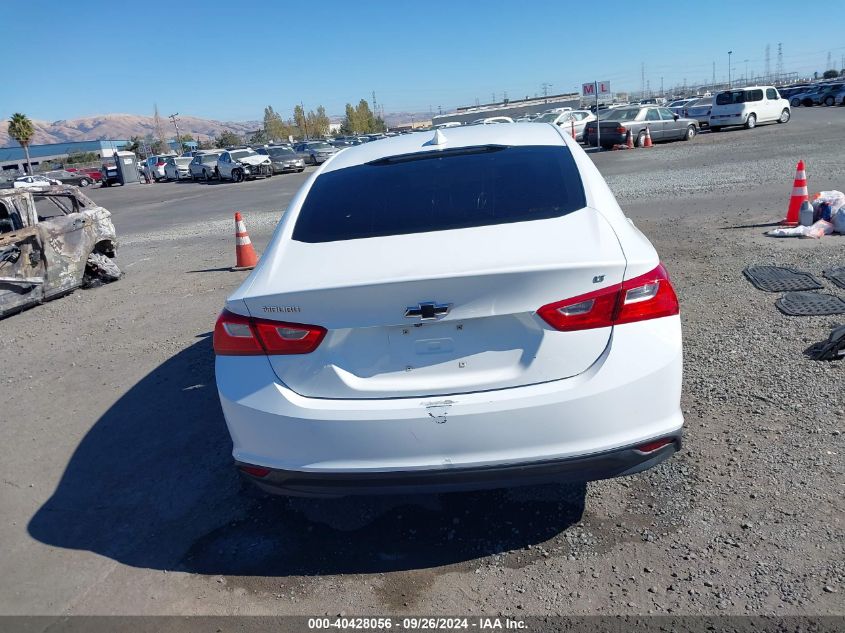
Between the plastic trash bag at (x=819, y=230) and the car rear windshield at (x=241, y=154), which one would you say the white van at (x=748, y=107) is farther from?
the plastic trash bag at (x=819, y=230)

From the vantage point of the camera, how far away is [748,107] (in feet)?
101

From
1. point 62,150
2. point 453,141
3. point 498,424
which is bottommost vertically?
point 498,424

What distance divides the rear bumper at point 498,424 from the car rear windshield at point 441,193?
862 mm

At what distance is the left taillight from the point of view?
2.72 m

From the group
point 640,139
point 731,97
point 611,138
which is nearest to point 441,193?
point 611,138

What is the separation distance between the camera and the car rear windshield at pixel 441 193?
10.7ft

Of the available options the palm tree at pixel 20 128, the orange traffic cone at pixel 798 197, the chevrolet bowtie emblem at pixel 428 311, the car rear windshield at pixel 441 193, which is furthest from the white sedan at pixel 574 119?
the palm tree at pixel 20 128

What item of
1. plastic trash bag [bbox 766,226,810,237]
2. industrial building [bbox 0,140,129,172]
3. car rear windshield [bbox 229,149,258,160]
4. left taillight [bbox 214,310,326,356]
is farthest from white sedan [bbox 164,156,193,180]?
industrial building [bbox 0,140,129,172]

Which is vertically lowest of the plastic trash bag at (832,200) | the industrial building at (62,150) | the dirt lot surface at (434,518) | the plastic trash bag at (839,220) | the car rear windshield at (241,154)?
the dirt lot surface at (434,518)

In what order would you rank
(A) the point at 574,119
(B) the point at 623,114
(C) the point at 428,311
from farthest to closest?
(A) the point at 574,119, (B) the point at 623,114, (C) the point at 428,311

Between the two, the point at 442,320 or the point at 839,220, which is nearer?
the point at 442,320

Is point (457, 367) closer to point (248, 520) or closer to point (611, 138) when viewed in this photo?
point (248, 520)

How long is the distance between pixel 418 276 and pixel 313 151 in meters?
39.5

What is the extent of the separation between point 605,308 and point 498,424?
618 mm
